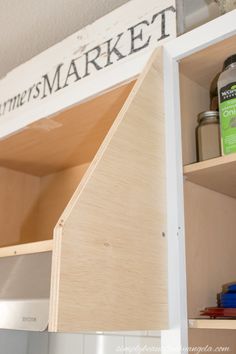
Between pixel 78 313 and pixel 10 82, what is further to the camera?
pixel 10 82

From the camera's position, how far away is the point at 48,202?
143 centimetres

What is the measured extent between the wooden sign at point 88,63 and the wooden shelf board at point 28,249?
0.36 meters

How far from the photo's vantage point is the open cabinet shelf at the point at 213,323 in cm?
63

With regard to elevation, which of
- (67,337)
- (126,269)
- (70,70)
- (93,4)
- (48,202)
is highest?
(93,4)

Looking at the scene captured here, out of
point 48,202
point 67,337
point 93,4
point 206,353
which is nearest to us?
point 206,353

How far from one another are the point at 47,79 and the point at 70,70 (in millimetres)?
92

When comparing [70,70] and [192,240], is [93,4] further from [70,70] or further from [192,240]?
[192,240]

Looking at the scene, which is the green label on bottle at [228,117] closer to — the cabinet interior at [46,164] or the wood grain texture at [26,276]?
the cabinet interior at [46,164]

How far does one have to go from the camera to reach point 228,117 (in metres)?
0.76

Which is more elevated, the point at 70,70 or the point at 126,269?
the point at 70,70

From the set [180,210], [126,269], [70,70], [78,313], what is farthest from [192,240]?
[70,70]

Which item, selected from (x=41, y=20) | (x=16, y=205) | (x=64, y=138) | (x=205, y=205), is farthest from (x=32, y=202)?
(x=205, y=205)

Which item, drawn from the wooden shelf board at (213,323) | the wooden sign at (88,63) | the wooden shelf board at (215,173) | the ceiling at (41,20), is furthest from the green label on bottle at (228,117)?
the ceiling at (41,20)

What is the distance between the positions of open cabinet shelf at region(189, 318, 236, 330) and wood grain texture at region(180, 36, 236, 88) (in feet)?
1.58
